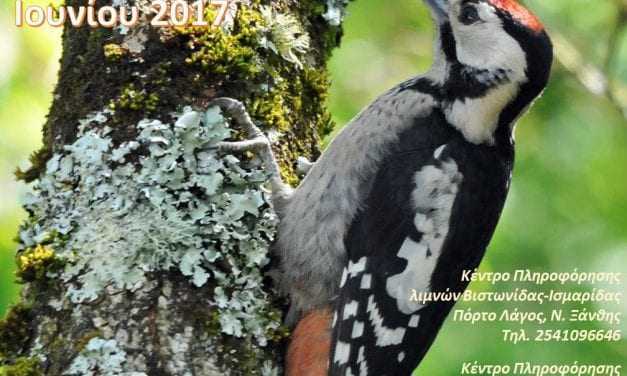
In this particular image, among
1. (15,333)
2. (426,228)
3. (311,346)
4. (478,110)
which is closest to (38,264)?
(15,333)

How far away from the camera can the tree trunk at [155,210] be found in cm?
221

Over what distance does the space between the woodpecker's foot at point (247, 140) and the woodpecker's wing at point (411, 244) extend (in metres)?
0.30

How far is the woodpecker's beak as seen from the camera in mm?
3004

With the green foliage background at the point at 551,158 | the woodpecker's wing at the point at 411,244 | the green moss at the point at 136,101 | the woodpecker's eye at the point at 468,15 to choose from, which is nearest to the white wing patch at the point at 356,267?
the woodpecker's wing at the point at 411,244

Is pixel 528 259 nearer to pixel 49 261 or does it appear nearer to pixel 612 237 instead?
pixel 612 237

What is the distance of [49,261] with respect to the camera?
7.55ft

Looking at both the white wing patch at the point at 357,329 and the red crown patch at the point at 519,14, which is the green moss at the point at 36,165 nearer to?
the white wing patch at the point at 357,329

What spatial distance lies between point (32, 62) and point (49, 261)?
2.03 metres

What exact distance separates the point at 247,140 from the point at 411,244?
54 cm

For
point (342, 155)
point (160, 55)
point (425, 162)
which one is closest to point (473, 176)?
point (425, 162)

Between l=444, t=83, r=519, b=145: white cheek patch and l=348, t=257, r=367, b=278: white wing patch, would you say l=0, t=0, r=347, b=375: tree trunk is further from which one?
l=444, t=83, r=519, b=145: white cheek patch

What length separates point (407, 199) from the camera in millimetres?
2760

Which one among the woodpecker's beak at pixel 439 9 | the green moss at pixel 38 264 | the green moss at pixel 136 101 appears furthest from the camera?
the woodpecker's beak at pixel 439 9

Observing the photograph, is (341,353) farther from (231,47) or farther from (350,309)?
(231,47)
